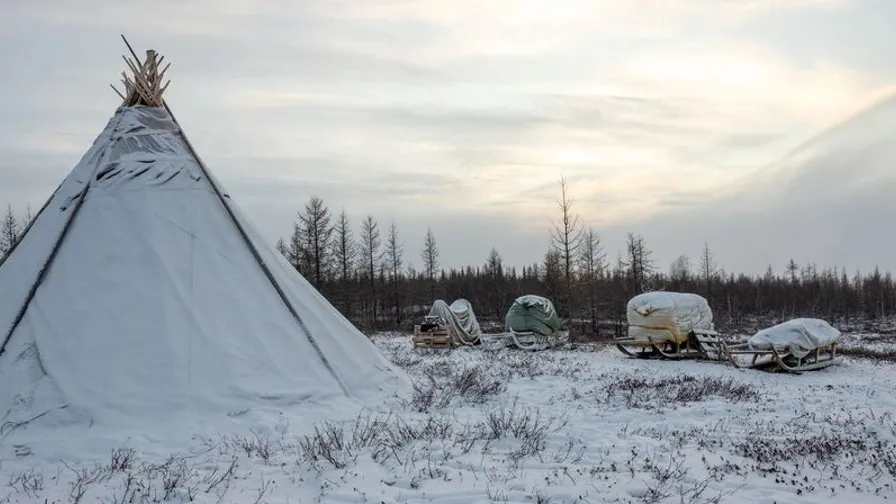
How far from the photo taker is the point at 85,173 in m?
10.2

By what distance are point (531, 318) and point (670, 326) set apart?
5.86 meters

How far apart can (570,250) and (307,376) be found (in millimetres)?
20510

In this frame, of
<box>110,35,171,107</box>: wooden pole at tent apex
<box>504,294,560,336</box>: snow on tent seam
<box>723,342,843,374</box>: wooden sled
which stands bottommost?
<box>723,342,843,374</box>: wooden sled

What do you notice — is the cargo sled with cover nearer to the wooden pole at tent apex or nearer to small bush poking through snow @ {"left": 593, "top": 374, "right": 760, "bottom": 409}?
small bush poking through snow @ {"left": 593, "top": 374, "right": 760, "bottom": 409}

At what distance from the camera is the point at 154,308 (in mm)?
8711

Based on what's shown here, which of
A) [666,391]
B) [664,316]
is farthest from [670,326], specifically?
[666,391]

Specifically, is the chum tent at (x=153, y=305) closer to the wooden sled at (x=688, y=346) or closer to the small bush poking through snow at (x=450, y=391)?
the small bush poking through snow at (x=450, y=391)

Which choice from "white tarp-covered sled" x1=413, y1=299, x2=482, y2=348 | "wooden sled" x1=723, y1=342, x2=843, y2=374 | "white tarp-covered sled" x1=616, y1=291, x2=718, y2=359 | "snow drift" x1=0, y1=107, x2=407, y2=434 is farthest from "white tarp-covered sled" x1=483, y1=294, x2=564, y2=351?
"snow drift" x1=0, y1=107, x2=407, y2=434

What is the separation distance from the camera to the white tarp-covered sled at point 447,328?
2202cm

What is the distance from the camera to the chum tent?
7938mm

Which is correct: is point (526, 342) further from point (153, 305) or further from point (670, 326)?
point (153, 305)

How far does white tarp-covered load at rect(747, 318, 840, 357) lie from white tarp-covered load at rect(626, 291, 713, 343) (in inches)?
111

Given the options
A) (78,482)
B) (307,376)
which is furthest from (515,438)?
(78,482)

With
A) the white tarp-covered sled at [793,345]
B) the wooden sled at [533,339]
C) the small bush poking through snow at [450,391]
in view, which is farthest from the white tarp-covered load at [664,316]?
the small bush poking through snow at [450,391]
